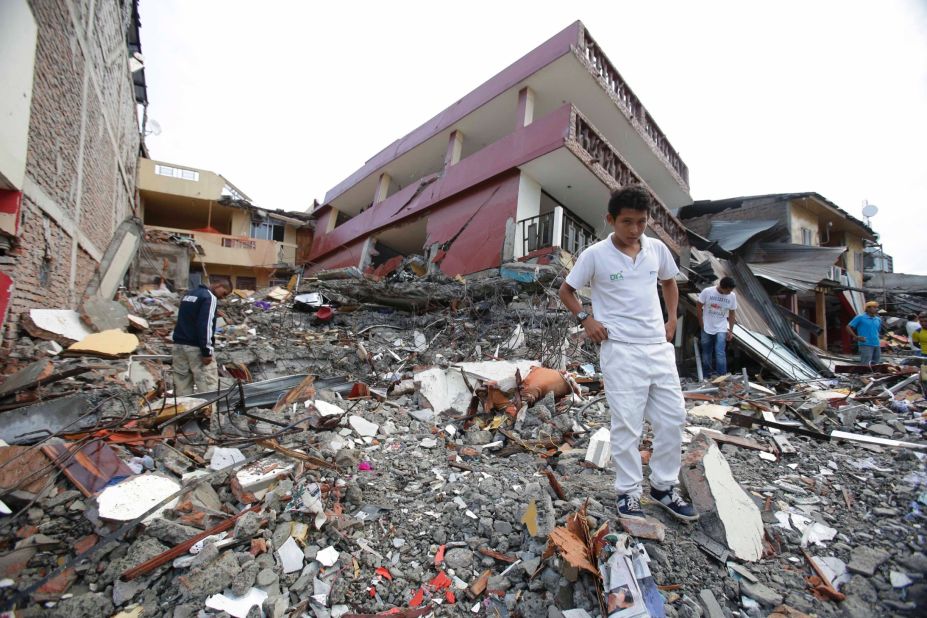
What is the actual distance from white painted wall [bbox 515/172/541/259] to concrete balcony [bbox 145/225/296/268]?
44.8 feet

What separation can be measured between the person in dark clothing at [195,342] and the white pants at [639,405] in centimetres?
403

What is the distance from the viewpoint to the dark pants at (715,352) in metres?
5.52

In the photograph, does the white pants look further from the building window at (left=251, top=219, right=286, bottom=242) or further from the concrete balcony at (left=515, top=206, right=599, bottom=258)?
the building window at (left=251, top=219, right=286, bottom=242)

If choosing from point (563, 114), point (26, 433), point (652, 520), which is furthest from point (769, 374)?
point (26, 433)

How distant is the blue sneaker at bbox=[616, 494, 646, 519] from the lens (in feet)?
5.90

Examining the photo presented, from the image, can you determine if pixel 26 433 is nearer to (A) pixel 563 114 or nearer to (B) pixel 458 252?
(B) pixel 458 252

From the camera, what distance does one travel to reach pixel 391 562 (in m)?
1.83

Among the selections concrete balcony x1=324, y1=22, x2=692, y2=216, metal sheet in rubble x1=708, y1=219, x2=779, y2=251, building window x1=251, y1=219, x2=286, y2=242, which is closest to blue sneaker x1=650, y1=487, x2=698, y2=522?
concrete balcony x1=324, y1=22, x2=692, y2=216

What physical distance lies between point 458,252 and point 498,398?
21.4ft

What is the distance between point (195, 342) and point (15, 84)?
328cm

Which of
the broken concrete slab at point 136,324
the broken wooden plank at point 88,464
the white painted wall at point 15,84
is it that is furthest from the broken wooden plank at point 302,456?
the broken concrete slab at point 136,324

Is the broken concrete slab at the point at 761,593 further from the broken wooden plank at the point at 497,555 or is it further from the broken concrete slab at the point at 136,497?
the broken concrete slab at the point at 136,497

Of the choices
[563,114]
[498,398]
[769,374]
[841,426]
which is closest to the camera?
[841,426]

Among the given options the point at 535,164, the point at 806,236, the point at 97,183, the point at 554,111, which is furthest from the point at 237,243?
the point at 806,236
